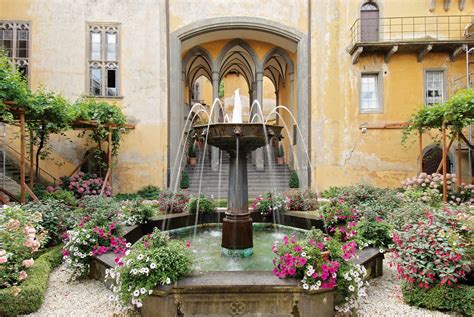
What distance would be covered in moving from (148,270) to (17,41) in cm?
1244

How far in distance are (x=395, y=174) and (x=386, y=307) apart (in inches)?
371

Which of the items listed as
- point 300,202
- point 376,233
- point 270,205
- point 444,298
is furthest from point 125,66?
point 444,298

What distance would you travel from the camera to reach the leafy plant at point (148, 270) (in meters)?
2.69

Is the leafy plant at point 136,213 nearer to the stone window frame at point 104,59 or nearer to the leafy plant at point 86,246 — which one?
the leafy plant at point 86,246

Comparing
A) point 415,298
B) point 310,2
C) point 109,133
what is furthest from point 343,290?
point 310,2

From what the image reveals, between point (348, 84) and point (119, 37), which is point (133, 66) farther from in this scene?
point (348, 84)

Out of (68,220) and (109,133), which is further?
(109,133)

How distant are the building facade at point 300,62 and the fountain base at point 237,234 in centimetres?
733

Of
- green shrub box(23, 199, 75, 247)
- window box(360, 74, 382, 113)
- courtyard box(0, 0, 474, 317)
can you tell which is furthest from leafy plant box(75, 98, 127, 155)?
window box(360, 74, 382, 113)

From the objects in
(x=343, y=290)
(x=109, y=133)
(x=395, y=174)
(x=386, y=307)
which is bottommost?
(x=386, y=307)

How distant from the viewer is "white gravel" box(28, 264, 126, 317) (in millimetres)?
3078

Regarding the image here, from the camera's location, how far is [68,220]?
512 cm

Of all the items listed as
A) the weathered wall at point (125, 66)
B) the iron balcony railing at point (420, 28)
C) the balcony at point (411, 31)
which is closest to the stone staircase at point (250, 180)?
the weathered wall at point (125, 66)

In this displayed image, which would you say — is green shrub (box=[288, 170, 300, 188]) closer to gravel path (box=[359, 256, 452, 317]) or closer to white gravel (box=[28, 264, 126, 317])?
gravel path (box=[359, 256, 452, 317])
